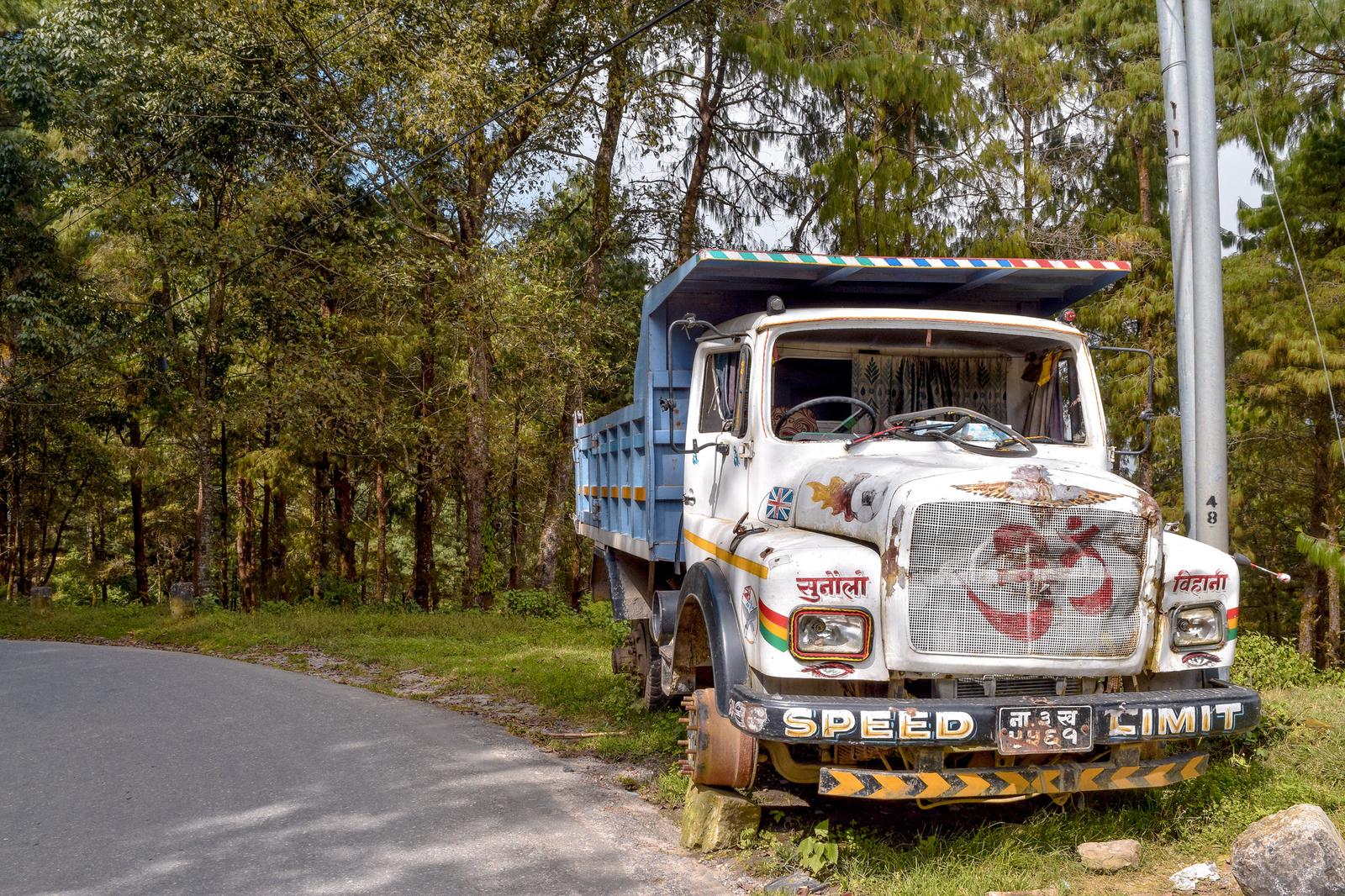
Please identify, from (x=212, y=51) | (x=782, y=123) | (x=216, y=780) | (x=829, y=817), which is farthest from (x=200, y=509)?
(x=829, y=817)

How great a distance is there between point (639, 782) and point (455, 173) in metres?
12.9

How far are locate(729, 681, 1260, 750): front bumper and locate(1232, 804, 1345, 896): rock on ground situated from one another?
0.42m

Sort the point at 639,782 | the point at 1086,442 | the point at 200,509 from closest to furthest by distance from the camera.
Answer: the point at 1086,442 → the point at 639,782 → the point at 200,509

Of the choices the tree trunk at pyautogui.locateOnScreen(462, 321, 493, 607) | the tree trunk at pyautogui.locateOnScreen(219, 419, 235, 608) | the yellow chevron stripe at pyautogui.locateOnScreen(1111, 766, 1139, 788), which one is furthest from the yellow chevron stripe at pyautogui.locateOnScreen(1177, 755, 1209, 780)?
the tree trunk at pyautogui.locateOnScreen(219, 419, 235, 608)

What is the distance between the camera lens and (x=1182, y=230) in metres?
7.00

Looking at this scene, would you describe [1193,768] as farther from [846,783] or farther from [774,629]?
[774,629]

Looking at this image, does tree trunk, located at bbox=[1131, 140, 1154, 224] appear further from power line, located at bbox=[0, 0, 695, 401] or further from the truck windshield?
the truck windshield

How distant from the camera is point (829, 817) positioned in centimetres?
558

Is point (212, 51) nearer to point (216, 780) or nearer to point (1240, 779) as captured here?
point (216, 780)

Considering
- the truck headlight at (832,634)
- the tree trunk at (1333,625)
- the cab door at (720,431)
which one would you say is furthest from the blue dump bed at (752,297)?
the tree trunk at (1333,625)

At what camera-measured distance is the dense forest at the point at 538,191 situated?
49.6ft

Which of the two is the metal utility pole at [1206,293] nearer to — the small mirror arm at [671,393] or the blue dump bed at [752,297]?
the blue dump bed at [752,297]

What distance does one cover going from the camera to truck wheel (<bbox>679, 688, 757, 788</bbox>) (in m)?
4.91

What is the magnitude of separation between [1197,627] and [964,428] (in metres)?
1.47
